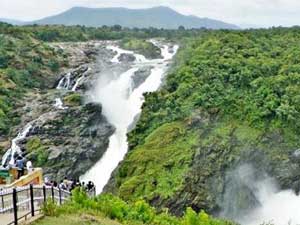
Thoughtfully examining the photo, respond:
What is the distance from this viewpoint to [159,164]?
3762 cm

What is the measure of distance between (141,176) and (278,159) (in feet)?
28.5

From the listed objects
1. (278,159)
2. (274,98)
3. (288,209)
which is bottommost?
(288,209)

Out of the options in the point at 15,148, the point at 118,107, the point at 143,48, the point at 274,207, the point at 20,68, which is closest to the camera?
Answer: the point at 274,207

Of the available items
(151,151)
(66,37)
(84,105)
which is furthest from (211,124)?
(66,37)

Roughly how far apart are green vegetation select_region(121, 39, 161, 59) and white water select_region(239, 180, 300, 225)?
37.5 meters

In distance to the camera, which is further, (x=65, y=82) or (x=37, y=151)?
(x=65, y=82)

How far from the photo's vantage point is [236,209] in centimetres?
3606

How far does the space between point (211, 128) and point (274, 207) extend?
269 inches

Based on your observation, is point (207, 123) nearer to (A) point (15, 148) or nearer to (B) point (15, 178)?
(A) point (15, 148)

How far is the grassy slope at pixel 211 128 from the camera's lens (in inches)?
1410

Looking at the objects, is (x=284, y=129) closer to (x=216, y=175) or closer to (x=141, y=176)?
(x=216, y=175)

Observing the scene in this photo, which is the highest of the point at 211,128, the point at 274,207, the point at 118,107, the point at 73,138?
the point at 211,128

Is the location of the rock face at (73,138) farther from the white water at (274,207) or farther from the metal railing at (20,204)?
the metal railing at (20,204)

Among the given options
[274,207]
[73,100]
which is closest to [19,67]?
[73,100]
